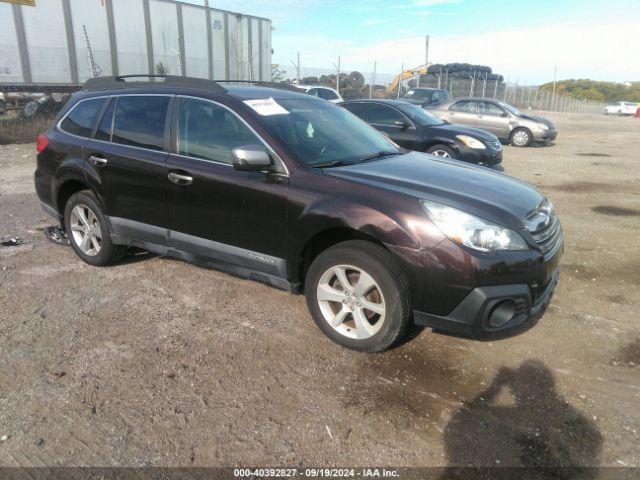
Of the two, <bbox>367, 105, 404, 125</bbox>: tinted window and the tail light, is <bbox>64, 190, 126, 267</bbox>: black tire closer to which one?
the tail light

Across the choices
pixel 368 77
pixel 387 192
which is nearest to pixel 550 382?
pixel 387 192

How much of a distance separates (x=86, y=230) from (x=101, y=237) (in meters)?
0.28

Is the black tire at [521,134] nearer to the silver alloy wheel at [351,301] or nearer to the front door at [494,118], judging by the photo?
the front door at [494,118]

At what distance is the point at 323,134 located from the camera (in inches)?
159

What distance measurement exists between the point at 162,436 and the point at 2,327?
1940 mm

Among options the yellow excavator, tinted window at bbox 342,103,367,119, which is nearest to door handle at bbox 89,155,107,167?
tinted window at bbox 342,103,367,119

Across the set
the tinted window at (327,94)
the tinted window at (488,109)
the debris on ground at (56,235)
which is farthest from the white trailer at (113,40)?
the debris on ground at (56,235)

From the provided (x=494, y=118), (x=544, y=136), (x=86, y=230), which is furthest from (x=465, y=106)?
(x=86, y=230)

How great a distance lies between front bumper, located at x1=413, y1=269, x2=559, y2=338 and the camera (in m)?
2.95

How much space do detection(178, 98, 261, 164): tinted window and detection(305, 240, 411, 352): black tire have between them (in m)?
1.05

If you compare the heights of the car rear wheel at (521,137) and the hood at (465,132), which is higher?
the hood at (465,132)

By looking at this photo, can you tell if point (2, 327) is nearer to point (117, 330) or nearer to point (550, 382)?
point (117, 330)

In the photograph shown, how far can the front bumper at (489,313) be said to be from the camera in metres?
2.95

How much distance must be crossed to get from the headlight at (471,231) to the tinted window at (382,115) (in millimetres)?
7319
